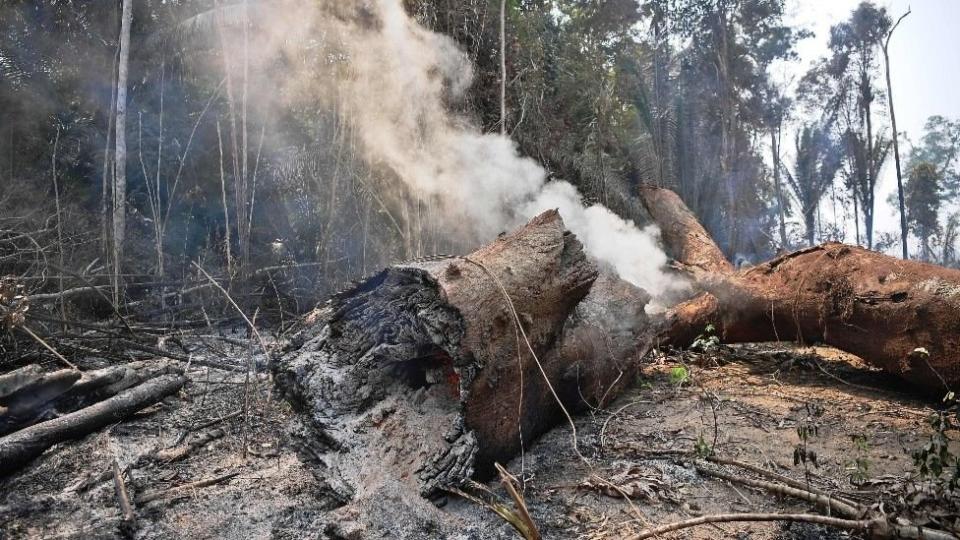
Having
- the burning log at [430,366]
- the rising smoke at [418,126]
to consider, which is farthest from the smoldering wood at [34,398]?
the rising smoke at [418,126]

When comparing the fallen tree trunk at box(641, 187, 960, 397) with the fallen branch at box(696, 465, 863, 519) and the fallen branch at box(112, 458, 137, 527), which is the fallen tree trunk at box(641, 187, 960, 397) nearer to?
the fallen branch at box(696, 465, 863, 519)

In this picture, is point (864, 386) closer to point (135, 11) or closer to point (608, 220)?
point (608, 220)

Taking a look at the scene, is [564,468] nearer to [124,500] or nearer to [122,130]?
[124,500]

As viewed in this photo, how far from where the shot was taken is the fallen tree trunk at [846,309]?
378 centimetres

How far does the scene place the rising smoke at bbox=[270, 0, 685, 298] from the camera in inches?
308

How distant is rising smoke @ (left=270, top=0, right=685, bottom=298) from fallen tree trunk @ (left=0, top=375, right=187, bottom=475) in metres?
4.79

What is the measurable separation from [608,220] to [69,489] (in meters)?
6.52

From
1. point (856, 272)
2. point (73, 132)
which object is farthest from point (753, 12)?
point (73, 132)

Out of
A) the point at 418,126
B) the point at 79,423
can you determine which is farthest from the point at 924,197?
the point at 79,423

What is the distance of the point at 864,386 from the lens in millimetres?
4410

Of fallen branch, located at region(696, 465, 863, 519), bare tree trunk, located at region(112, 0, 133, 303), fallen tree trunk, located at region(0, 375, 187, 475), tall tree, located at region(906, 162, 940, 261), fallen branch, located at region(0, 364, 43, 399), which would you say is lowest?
fallen tree trunk, located at region(0, 375, 187, 475)

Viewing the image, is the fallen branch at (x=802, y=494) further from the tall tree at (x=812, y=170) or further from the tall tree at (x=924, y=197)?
the tall tree at (x=924, y=197)

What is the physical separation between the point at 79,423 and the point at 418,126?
5.77 meters

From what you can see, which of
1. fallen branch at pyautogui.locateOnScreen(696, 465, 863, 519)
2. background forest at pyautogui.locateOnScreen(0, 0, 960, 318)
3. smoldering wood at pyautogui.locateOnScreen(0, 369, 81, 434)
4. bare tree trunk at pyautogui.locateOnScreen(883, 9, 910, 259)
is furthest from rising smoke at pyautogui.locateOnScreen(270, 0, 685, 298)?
bare tree trunk at pyautogui.locateOnScreen(883, 9, 910, 259)
